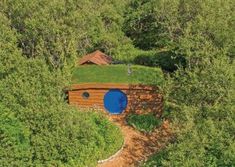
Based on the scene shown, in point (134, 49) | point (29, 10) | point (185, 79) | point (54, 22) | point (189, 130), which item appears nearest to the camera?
point (189, 130)

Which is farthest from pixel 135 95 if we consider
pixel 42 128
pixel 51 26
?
pixel 42 128

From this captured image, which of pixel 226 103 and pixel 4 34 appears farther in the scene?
pixel 4 34

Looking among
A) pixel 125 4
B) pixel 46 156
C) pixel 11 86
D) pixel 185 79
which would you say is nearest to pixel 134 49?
pixel 125 4

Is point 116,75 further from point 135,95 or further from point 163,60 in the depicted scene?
point 163,60

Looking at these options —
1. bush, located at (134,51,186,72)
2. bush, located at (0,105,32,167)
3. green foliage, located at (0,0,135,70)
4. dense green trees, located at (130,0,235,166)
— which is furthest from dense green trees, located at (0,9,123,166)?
bush, located at (134,51,186,72)

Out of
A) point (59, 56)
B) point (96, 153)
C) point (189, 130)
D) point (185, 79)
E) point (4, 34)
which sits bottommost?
point (96, 153)

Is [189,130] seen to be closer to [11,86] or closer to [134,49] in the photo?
[11,86]
